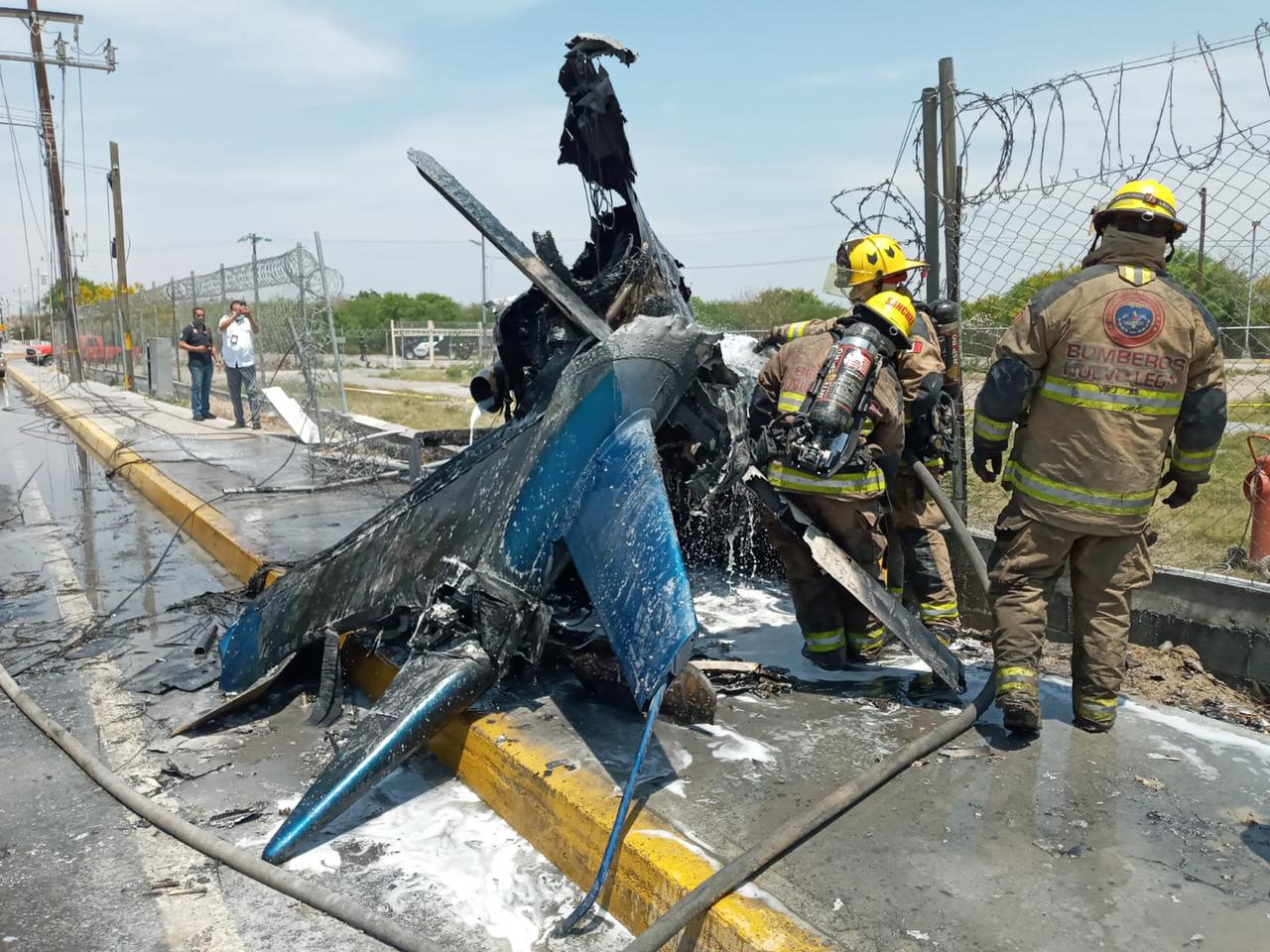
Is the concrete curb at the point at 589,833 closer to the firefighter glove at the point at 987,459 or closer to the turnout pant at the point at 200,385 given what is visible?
the firefighter glove at the point at 987,459

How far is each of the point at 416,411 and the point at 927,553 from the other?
1451 centimetres

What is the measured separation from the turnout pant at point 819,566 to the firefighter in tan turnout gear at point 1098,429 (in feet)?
2.26

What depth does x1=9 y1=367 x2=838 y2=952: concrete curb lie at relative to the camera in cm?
237

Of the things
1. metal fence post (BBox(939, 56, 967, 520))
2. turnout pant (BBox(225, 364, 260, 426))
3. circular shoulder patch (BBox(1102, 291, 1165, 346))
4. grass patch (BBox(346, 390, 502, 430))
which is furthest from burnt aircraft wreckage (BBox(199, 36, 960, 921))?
turnout pant (BBox(225, 364, 260, 426))

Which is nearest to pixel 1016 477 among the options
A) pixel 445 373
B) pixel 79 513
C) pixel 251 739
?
pixel 251 739

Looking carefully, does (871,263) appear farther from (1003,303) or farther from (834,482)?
(1003,303)

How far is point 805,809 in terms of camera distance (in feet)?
9.74

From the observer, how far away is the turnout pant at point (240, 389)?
1417cm


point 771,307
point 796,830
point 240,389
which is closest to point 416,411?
point 240,389

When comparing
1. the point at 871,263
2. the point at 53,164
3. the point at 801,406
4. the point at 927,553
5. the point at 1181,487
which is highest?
the point at 53,164

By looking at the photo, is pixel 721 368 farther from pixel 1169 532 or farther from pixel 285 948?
pixel 1169 532

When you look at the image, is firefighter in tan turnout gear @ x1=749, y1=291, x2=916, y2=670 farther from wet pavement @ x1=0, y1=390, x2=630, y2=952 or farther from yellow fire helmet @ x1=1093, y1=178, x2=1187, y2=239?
wet pavement @ x1=0, y1=390, x2=630, y2=952

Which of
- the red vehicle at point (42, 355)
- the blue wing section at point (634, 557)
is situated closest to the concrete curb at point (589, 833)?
the blue wing section at point (634, 557)

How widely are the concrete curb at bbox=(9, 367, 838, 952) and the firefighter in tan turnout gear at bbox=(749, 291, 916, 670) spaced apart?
1436 millimetres
